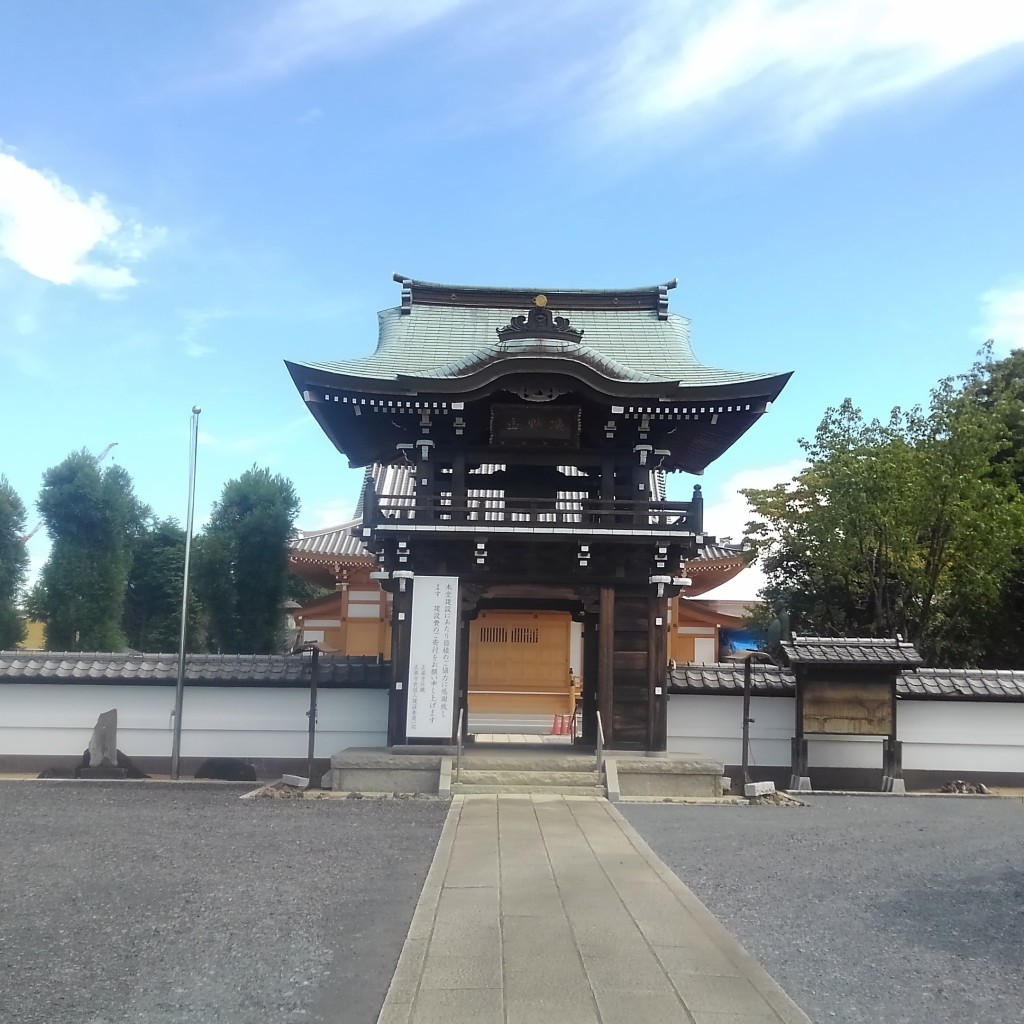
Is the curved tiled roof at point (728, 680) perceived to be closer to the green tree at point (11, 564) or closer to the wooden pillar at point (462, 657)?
the wooden pillar at point (462, 657)

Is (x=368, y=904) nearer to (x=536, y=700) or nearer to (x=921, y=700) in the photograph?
(x=921, y=700)

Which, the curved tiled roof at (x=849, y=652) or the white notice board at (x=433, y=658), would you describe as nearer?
the white notice board at (x=433, y=658)

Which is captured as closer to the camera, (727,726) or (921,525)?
(727,726)

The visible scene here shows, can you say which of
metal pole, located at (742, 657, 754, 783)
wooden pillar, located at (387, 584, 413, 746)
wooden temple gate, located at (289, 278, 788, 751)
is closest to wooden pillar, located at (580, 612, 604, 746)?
wooden temple gate, located at (289, 278, 788, 751)

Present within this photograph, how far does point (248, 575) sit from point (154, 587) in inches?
497

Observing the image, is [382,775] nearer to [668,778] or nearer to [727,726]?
[668,778]

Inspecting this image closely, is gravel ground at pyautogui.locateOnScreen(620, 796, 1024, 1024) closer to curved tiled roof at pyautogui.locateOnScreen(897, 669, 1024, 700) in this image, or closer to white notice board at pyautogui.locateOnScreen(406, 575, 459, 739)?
curved tiled roof at pyautogui.locateOnScreen(897, 669, 1024, 700)

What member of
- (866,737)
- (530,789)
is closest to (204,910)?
(530,789)

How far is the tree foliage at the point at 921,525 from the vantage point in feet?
58.8

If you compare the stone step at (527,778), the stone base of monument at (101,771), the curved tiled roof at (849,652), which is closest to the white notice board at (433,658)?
the stone step at (527,778)

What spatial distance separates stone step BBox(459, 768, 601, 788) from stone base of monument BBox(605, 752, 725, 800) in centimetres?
46

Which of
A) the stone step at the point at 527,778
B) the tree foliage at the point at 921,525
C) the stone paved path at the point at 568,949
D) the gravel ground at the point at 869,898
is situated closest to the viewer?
the stone paved path at the point at 568,949

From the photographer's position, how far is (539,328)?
14703 mm

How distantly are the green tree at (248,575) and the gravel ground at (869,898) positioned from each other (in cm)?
1221
